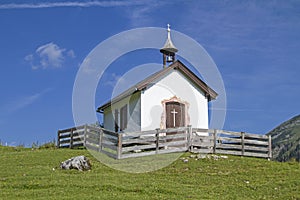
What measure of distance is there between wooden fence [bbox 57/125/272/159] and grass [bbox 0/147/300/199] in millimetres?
2770

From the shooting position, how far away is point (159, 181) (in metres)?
18.0

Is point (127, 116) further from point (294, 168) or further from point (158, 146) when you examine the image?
point (294, 168)

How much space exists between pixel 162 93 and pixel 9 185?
50.3ft

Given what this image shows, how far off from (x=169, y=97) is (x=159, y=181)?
13.3 meters

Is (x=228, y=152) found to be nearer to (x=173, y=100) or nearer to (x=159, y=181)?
(x=173, y=100)

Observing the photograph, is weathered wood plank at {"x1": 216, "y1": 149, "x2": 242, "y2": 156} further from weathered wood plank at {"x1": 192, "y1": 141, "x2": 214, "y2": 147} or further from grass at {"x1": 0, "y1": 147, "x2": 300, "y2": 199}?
grass at {"x1": 0, "y1": 147, "x2": 300, "y2": 199}

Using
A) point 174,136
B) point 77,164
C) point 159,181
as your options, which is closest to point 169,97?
point 174,136

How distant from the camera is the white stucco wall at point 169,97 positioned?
1180 inches

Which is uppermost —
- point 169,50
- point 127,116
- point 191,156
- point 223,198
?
point 169,50

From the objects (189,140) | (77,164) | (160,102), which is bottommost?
(77,164)

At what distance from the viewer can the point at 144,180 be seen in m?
18.2

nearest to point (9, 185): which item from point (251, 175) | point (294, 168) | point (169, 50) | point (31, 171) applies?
point (31, 171)

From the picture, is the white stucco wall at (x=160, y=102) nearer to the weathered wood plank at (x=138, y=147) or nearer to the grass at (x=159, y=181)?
the weathered wood plank at (x=138, y=147)

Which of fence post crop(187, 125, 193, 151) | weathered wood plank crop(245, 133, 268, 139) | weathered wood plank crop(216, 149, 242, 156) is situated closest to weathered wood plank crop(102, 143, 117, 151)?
fence post crop(187, 125, 193, 151)
